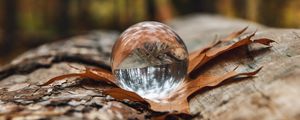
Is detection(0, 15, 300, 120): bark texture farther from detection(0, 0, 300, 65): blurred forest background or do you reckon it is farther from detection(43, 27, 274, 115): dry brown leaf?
detection(0, 0, 300, 65): blurred forest background

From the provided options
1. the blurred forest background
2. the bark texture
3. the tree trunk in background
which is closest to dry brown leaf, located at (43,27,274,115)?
the bark texture

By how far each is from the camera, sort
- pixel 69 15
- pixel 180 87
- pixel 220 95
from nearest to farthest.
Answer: pixel 220 95 < pixel 180 87 < pixel 69 15

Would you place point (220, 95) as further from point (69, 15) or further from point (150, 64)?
point (69, 15)

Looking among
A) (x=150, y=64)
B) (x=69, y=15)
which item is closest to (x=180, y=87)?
(x=150, y=64)

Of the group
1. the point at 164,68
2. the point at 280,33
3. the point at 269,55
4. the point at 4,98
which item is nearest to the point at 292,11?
the point at 280,33

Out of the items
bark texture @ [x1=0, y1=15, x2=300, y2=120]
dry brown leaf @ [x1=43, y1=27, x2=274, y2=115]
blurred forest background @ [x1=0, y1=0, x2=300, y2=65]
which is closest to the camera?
bark texture @ [x1=0, y1=15, x2=300, y2=120]

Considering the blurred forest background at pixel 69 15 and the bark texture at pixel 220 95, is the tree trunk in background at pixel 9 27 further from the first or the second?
the bark texture at pixel 220 95
